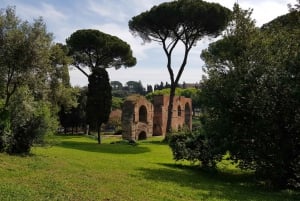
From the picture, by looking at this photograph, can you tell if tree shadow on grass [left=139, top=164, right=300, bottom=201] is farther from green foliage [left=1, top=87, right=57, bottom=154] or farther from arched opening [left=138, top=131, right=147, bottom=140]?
arched opening [left=138, top=131, right=147, bottom=140]

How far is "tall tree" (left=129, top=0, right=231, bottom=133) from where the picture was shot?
34.5 metres

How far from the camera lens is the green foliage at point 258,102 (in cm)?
1341

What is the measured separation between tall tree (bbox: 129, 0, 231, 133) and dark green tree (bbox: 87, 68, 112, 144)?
22.2 ft

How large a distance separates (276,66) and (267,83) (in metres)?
0.70

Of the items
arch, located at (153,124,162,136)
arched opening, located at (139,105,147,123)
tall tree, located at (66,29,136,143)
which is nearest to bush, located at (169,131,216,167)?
tall tree, located at (66,29,136,143)

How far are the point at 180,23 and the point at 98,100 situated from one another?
10.7 meters

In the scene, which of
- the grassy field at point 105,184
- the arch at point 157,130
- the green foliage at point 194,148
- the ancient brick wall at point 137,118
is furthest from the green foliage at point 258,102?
the arch at point 157,130

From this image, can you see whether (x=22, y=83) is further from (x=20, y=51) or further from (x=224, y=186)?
(x=224, y=186)

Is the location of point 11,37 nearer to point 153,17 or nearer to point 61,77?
point 61,77

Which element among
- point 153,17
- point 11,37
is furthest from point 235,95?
point 153,17

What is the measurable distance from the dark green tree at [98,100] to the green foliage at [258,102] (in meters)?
15.5

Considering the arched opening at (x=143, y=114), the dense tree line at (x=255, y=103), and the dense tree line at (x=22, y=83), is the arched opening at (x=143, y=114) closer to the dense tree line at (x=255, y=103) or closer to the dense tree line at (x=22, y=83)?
the dense tree line at (x=22, y=83)

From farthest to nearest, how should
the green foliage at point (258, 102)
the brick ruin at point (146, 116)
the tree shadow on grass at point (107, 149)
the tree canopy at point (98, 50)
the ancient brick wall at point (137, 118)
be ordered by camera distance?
the tree canopy at point (98, 50)
the brick ruin at point (146, 116)
the ancient brick wall at point (137, 118)
the tree shadow on grass at point (107, 149)
the green foliage at point (258, 102)

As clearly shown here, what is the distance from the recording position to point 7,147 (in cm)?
1544
